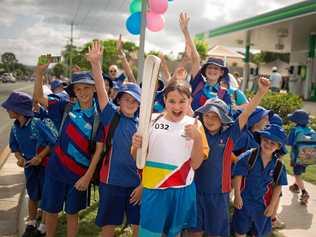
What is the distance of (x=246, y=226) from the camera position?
13.0ft

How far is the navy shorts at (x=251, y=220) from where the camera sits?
393cm

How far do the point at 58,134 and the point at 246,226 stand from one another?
1.91m

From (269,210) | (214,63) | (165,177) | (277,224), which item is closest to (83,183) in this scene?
(165,177)

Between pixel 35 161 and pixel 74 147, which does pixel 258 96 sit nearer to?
pixel 74 147

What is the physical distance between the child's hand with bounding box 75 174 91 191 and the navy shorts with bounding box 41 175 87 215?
120mm

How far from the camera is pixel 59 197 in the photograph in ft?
13.2

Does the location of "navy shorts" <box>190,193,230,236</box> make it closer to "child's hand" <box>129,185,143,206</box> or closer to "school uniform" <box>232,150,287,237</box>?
"school uniform" <box>232,150,287,237</box>

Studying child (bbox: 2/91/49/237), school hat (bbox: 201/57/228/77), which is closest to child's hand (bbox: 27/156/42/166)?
child (bbox: 2/91/49/237)

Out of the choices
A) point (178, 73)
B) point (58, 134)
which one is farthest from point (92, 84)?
point (178, 73)

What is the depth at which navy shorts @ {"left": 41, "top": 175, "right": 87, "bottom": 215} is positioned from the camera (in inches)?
156

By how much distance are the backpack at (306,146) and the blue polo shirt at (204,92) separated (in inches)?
86.7

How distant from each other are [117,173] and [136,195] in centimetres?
23

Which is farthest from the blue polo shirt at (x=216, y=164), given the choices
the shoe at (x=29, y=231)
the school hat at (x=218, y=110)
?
the shoe at (x=29, y=231)

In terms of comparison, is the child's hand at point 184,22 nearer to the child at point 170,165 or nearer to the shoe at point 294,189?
the child at point 170,165
